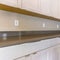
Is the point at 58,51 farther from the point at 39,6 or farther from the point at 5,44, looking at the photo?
the point at 5,44

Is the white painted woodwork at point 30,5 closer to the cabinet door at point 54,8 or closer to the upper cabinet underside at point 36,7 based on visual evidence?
the upper cabinet underside at point 36,7

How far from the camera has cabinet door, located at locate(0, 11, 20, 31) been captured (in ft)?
6.69

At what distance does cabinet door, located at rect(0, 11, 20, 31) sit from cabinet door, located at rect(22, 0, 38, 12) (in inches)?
15.0

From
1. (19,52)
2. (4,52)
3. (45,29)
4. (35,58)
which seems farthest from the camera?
(45,29)

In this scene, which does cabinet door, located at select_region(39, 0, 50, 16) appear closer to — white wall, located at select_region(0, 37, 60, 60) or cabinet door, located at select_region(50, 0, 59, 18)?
cabinet door, located at select_region(50, 0, 59, 18)

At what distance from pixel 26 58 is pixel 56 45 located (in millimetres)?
1051

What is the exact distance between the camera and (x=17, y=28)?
7.89ft

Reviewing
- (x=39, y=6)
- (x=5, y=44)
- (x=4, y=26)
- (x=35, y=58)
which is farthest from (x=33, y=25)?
(x=5, y=44)

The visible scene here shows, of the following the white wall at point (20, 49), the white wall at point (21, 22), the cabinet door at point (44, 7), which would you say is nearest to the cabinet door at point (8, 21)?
the white wall at point (21, 22)

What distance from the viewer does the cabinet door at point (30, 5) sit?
8.53ft

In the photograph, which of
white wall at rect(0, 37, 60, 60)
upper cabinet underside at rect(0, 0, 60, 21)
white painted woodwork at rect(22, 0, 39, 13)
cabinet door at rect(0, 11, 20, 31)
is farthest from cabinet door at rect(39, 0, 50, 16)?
white wall at rect(0, 37, 60, 60)

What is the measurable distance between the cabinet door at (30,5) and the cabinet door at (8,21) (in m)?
0.38

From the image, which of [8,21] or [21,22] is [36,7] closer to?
[21,22]

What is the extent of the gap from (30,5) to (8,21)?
803 millimetres
